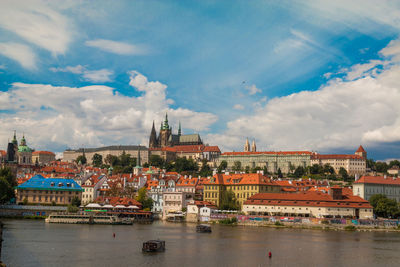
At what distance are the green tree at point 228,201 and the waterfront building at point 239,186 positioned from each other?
107 cm

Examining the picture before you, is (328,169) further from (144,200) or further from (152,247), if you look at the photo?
(152,247)

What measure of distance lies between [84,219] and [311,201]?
115 ft

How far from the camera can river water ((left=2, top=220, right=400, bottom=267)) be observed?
39000mm

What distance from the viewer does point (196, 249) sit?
150 feet

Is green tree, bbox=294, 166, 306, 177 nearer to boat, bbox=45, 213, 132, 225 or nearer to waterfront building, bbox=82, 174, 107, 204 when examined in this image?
waterfront building, bbox=82, 174, 107, 204

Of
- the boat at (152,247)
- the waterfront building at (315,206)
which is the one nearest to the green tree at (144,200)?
the waterfront building at (315,206)

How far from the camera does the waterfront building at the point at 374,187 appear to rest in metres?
96.8

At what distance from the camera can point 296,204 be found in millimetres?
77500

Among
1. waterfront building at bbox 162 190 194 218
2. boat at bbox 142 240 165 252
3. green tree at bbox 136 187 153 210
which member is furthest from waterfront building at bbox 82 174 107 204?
boat at bbox 142 240 165 252

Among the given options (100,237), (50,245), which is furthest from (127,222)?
(50,245)

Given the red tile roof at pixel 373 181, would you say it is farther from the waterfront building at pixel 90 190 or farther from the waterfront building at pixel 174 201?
the waterfront building at pixel 90 190

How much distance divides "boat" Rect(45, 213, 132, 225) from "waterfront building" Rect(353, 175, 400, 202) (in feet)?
154

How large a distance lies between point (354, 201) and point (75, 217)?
43.3m

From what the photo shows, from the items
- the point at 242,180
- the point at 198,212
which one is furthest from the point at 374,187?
the point at 198,212
